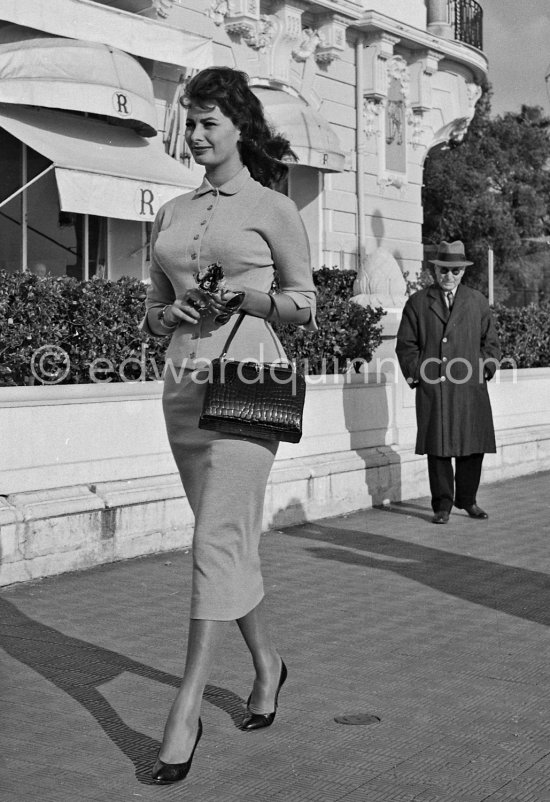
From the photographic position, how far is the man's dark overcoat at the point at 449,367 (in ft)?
29.9

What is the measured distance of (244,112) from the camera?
4031 mm

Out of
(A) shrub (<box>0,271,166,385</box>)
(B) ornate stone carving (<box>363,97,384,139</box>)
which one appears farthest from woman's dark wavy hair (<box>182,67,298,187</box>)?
(B) ornate stone carving (<box>363,97,384,139</box>)

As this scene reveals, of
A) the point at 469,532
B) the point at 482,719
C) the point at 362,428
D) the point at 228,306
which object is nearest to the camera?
the point at 228,306

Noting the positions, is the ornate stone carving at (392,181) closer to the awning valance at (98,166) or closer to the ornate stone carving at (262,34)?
the ornate stone carving at (262,34)

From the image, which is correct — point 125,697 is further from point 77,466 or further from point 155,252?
point 77,466

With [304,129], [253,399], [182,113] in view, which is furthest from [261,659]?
[304,129]

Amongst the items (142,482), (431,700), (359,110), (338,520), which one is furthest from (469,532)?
(359,110)

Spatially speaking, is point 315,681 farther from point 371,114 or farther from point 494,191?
point 494,191

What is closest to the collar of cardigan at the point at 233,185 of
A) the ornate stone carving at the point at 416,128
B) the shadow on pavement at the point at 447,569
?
the shadow on pavement at the point at 447,569

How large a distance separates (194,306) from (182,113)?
45.9 ft

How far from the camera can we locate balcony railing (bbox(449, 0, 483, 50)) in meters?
25.1

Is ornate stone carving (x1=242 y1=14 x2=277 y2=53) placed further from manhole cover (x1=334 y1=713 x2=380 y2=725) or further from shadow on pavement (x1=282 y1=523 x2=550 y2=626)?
manhole cover (x1=334 y1=713 x2=380 y2=725)

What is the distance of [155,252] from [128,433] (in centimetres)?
349

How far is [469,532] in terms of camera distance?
28.2ft
